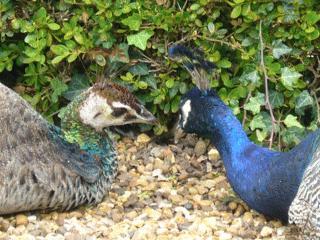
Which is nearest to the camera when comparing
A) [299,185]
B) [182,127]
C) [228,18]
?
[299,185]

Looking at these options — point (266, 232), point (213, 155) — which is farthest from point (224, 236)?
point (213, 155)

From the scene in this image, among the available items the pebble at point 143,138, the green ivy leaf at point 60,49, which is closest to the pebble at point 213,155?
the pebble at point 143,138

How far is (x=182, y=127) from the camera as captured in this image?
4.64 metres

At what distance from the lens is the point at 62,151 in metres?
4.35

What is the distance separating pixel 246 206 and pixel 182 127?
1.71 feet

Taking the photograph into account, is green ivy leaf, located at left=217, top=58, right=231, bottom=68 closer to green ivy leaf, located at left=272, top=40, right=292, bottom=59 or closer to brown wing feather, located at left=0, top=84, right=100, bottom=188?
green ivy leaf, located at left=272, top=40, right=292, bottom=59

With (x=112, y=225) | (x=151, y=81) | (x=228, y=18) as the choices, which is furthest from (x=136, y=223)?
(x=228, y=18)

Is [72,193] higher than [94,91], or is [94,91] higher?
[94,91]

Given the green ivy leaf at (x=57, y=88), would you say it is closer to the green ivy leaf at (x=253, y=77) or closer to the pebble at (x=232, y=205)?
the green ivy leaf at (x=253, y=77)

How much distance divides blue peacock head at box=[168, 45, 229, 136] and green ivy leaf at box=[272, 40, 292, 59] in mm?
431

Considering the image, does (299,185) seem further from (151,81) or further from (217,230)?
(151,81)

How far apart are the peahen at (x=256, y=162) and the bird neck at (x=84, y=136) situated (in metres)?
0.42

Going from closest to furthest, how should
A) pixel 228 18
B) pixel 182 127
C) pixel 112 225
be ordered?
pixel 112 225, pixel 182 127, pixel 228 18

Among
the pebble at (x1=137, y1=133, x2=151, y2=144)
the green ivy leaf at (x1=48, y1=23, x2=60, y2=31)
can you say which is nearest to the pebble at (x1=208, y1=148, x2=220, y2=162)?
the pebble at (x1=137, y1=133, x2=151, y2=144)
